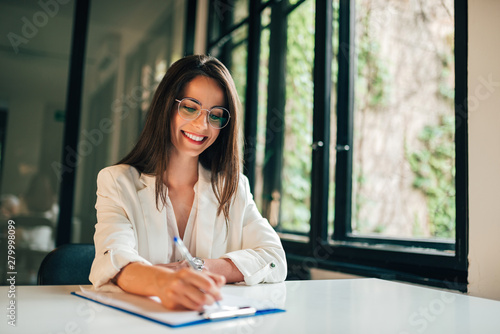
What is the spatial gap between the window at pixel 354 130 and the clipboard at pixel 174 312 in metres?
1.13

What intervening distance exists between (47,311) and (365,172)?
8.08 feet

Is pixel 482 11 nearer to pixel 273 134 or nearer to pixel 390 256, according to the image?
pixel 390 256

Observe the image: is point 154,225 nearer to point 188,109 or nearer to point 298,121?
point 188,109

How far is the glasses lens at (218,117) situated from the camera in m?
1.56

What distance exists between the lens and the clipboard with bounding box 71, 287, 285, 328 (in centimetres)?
83

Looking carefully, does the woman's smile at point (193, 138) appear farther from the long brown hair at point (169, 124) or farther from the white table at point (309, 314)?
the white table at point (309, 314)

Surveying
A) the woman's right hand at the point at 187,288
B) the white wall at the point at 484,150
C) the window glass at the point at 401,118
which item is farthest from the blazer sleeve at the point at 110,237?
the window glass at the point at 401,118

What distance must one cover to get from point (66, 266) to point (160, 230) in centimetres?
39

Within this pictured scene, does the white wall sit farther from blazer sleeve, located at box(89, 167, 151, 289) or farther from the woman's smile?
blazer sleeve, located at box(89, 167, 151, 289)

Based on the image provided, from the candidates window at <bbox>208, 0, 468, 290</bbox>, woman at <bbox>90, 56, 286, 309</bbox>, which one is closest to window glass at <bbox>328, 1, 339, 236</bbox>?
window at <bbox>208, 0, 468, 290</bbox>

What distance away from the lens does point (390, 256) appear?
2.04 meters

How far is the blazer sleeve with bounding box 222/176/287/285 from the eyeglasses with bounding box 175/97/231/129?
1.05 ft

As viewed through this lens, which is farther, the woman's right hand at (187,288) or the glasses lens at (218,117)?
the glasses lens at (218,117)

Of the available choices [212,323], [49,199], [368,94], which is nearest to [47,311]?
[212,323]
